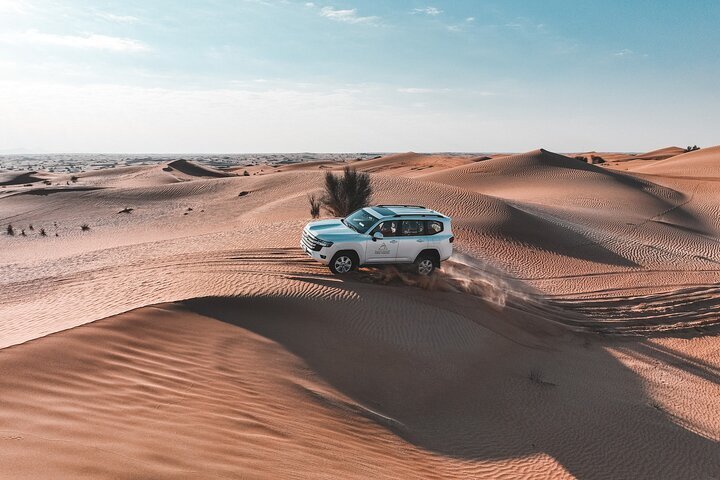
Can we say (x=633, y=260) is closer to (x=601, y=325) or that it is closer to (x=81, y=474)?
(x=601, y=325)

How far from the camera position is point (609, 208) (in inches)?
1286

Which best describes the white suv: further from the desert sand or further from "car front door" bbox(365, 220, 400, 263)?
the desert sand

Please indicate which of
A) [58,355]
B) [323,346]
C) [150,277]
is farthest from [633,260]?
[58,355]

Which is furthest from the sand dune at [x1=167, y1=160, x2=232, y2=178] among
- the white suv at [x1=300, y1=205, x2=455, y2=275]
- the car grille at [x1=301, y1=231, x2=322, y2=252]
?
the white suv at [x1=300, y1=205, x2=455, y2=275]

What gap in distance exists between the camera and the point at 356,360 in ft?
29.8

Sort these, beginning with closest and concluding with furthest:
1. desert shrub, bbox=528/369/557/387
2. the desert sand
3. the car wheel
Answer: the desert sand < desert shrub, bbox=528/369/557/387 < the car wheel

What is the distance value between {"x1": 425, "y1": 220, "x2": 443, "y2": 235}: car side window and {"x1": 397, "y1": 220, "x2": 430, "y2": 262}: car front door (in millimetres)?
125

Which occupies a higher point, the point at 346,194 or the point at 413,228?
the point at 346,194

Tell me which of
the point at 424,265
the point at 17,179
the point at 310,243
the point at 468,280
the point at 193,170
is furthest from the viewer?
the point at 193,170

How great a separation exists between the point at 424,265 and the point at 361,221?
2212 mm

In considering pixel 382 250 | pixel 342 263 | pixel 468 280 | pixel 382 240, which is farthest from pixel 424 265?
pixel 342 263

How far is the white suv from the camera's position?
1240 cm

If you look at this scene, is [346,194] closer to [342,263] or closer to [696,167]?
[342,263]

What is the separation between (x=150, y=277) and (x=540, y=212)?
22.4 metres
